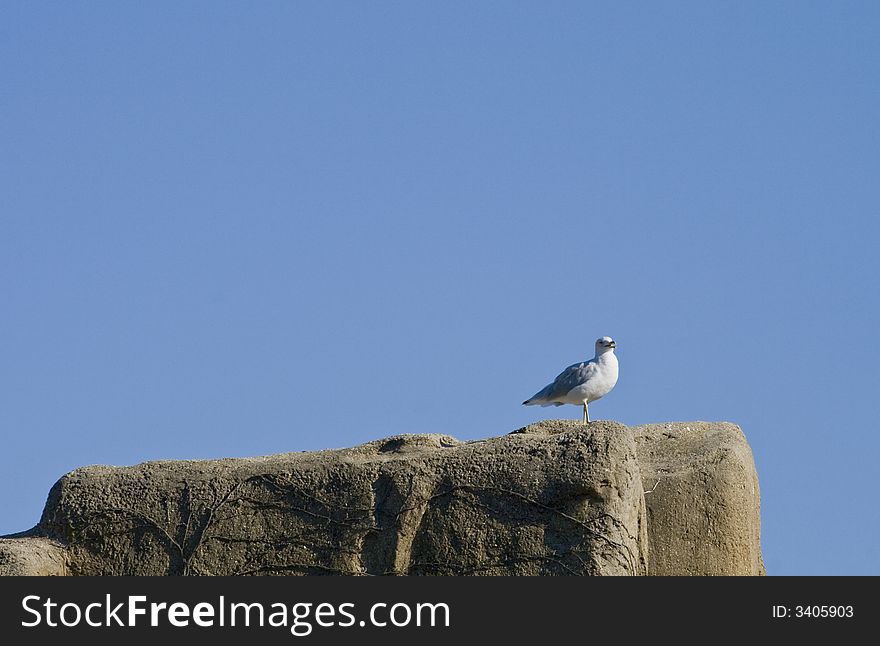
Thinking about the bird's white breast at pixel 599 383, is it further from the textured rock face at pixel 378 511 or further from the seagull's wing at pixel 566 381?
the textured rock face at pixel 378 511

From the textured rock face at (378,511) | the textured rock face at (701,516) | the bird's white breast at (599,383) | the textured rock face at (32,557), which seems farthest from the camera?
the bird's white breast at (599,383)

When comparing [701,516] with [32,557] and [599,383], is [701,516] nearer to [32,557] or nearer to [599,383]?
[599,383]

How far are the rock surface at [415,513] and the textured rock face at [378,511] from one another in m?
0.01

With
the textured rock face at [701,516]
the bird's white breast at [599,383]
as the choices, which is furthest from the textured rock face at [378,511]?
the bird's white breast at [599,383]

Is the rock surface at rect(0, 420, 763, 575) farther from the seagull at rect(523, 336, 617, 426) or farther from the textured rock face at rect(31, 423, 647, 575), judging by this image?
the seagull at rect(523, 336, 617, 426)

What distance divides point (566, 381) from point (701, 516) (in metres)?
3.90

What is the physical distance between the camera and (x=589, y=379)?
19.2 metres

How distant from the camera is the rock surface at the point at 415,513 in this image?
47.3ft

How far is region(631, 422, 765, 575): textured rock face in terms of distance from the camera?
621 inches

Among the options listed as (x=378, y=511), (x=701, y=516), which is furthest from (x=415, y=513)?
(x=701, y=516)

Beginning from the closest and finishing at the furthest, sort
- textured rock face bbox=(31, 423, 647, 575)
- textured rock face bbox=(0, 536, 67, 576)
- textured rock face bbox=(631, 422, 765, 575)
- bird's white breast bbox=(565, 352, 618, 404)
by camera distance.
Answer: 1. textured rock face bbox=(31, 423, 647, 575)
2. textured rock face bbox=(0, 536, 67, 576)
3. textured rock face bbox=(631, 422, 765, 575)
4. bird's white breast bbox=(565, 352, 618, 404)

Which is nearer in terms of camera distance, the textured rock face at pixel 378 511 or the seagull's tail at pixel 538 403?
the textured rock face at pixel 378 511

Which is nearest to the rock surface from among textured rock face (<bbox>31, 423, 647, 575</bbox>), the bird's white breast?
textured rock face (<bbox>31, 423, 647, 575</bbox>)

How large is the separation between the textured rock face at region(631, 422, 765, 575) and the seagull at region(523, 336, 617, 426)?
299cm
